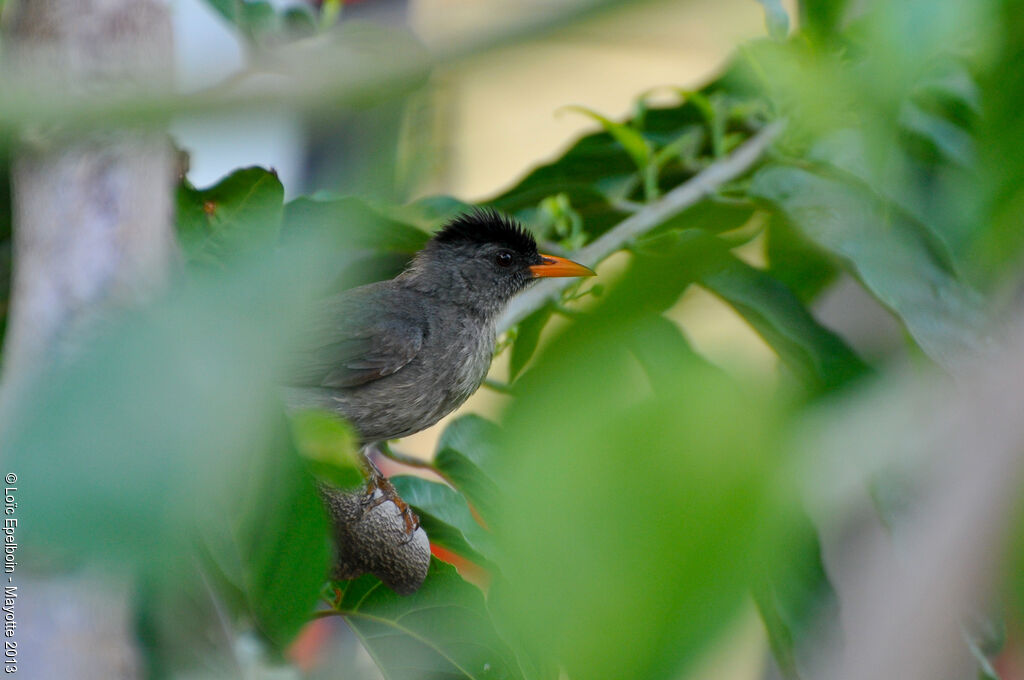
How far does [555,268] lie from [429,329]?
205 mm

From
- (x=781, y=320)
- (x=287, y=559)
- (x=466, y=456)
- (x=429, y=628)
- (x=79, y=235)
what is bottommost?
(x=429, y=628)

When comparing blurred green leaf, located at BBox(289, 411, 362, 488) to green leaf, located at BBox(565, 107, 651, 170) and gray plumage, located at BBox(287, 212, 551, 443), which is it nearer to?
gray plumage, located at BBox(287, 212, 551, 443)

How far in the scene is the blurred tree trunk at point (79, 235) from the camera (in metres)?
0.48

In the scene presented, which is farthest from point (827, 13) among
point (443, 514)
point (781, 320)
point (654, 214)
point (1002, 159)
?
point (654, 214)

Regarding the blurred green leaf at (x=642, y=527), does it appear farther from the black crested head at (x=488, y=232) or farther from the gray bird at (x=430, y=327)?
the black crested head at (x=488, y=232)

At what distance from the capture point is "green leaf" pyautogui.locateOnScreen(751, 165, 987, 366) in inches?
31.9

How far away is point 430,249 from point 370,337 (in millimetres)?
315

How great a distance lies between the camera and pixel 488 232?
1456 millimetres

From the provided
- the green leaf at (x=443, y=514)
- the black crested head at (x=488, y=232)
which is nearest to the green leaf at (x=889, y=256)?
the black crested head at (x=488, y=232)

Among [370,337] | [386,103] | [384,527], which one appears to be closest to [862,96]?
[386,103]

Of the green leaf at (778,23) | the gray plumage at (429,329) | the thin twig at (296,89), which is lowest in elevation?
the gray plumage at (429,329)

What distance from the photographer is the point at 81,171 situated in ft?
1.87

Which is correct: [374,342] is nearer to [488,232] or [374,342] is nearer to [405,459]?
[405,459]

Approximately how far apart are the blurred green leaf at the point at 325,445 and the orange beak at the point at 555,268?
2.76 feet
